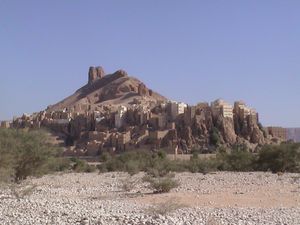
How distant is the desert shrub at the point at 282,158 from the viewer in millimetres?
42969

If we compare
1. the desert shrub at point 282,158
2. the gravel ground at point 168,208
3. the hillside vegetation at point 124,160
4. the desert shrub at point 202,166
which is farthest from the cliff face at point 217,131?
the gravel ground at point 168,208

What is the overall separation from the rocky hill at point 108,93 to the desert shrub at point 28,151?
100 metres

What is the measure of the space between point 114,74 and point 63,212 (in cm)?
16066

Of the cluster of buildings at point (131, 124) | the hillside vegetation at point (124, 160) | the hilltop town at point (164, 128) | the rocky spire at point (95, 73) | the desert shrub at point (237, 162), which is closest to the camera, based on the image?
the hillside vegetation at point (124, 160)

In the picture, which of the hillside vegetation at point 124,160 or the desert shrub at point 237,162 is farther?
the desert shrub at point 237,162

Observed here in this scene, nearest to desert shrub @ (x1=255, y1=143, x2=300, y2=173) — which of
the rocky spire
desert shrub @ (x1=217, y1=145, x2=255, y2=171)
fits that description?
desert shrub @ (x1=217, y1=145, x2=255, y2=171)

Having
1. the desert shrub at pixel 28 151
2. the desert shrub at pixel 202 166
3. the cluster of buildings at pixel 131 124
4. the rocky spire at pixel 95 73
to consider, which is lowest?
the desert shrub at pixel 202 166

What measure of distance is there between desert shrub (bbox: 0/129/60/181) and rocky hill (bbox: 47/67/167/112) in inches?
3953

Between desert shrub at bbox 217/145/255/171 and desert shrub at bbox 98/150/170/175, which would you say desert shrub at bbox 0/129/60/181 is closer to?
desert shrub at bbox 98/150/170/175

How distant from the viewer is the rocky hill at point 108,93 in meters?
145

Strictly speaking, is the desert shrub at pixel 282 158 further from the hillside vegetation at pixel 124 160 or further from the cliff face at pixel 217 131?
the cliff face at pixel 217 131

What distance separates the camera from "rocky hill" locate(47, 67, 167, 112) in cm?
14488

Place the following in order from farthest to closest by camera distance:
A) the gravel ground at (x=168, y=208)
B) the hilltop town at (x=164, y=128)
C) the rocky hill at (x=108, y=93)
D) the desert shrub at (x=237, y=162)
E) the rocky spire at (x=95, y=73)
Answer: the rocky spire at (x=95, y=73) < the rocky hill at (x=108, y=93) < the hilltop town at (x=164, y=128) < the desert shrub at (x=237, y=162) < the gravel ground at (x=168, y=208)

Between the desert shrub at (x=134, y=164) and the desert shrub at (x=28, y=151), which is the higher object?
the desert shrub at (x=28, y=151)
